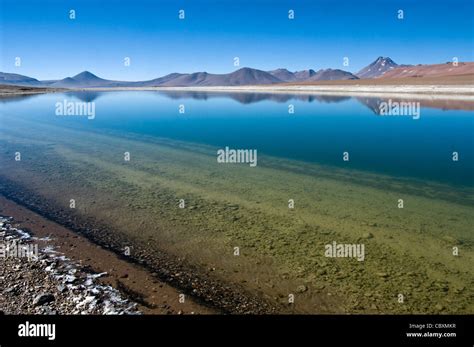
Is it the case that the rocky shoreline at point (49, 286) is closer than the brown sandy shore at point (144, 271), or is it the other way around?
the rocky shoreline at point (49, 286)

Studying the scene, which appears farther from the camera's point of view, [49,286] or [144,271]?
[144,271]

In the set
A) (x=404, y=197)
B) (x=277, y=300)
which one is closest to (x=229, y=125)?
(x=404, y=197)

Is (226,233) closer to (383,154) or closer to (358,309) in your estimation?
(358,309)

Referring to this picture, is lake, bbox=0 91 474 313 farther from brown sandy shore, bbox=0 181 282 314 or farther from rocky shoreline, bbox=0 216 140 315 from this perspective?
rocky shoreline, bbox=0 216 140 315

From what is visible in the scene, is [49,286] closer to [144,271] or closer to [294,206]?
[144,271]

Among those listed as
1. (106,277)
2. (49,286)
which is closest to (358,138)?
(106,277)
